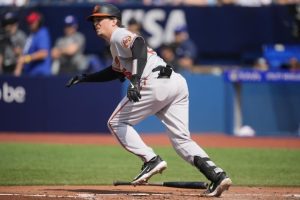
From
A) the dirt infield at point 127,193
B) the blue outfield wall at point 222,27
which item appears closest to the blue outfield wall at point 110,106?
the blue outfield wall at point 222,27

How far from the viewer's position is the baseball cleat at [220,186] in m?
7.30

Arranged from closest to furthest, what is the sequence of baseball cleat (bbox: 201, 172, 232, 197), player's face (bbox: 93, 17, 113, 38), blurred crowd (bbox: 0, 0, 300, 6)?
baseball cleat (bbox: 201, 172, 232, 197), player's face (bbox: 93, 17, 113, 38), blurred crowd (bbox: 0, 0, 300, 6)

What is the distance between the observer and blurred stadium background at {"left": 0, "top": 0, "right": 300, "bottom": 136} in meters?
15.2

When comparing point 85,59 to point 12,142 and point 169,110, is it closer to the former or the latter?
point 12,142

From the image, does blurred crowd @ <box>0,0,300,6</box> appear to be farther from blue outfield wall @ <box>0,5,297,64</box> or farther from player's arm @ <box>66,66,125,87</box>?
player's arm @ <box>66,66,125,87</box>

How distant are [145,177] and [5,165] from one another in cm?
371

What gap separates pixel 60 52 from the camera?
1628cm

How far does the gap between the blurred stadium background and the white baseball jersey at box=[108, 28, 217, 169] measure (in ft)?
24.7

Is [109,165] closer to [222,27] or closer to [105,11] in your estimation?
[105,11]

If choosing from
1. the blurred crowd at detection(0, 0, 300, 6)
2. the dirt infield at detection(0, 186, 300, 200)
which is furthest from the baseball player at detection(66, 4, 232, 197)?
the blurred crowd at detection(0, 0, 300, 6)

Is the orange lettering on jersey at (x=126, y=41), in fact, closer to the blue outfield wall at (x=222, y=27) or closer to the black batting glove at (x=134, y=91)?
the black batting glove at (x=134, y=91)

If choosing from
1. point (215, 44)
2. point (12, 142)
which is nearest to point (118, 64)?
point (12, 142)

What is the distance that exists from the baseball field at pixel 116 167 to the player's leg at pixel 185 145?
313mm

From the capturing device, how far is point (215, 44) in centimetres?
1692
